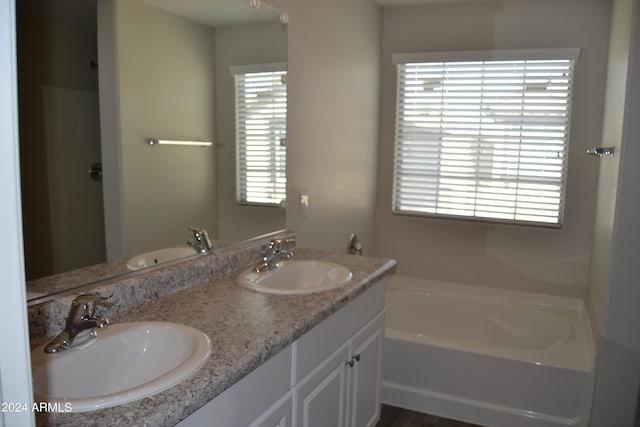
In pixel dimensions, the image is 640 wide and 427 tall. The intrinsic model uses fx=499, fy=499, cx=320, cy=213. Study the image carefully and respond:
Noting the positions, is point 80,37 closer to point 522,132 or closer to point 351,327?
point 351,327

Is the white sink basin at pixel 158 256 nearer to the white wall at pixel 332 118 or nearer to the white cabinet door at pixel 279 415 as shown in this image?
the white cabinet door at pixel 279 415

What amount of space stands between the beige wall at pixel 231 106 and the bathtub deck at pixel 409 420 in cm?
126

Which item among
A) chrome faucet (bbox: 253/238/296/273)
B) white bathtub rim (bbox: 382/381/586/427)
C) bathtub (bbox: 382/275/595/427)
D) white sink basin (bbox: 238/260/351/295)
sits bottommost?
white bathtub rim (bbox: 382/381/586/427)

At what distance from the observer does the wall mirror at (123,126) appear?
1.31m

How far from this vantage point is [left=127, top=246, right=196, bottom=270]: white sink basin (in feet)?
5.41

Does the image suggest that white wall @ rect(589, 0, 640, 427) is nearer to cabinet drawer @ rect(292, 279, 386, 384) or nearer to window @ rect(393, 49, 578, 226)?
window @ rect(393, 49, 578, 226)

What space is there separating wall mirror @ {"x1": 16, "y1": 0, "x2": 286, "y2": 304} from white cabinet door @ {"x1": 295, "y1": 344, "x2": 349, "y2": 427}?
0.68m

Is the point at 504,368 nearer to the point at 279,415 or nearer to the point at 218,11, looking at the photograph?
the point at 279,415

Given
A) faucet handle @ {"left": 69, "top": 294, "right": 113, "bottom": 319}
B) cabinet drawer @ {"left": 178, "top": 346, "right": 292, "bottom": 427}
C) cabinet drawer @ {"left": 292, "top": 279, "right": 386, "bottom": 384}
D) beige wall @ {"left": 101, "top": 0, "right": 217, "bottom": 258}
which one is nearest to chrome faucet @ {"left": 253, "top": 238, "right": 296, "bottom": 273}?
beige wall @ {"left": 101, "top": 0, "right": 217, "bottom": 258}

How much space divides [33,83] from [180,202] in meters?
0.69

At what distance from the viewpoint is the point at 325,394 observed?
173cm

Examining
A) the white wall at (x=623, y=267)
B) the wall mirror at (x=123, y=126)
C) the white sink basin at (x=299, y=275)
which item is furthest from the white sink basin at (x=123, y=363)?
the white wall at (x=623, y=267)

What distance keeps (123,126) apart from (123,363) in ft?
2.40

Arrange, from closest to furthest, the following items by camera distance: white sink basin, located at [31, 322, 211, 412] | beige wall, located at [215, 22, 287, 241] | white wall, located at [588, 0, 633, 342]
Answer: white sink basin, located at [31, 322, 211, 412]
beige wall, located at [215, 22, 287, 241]
white wall, located at [588, 0, 633, 342]
